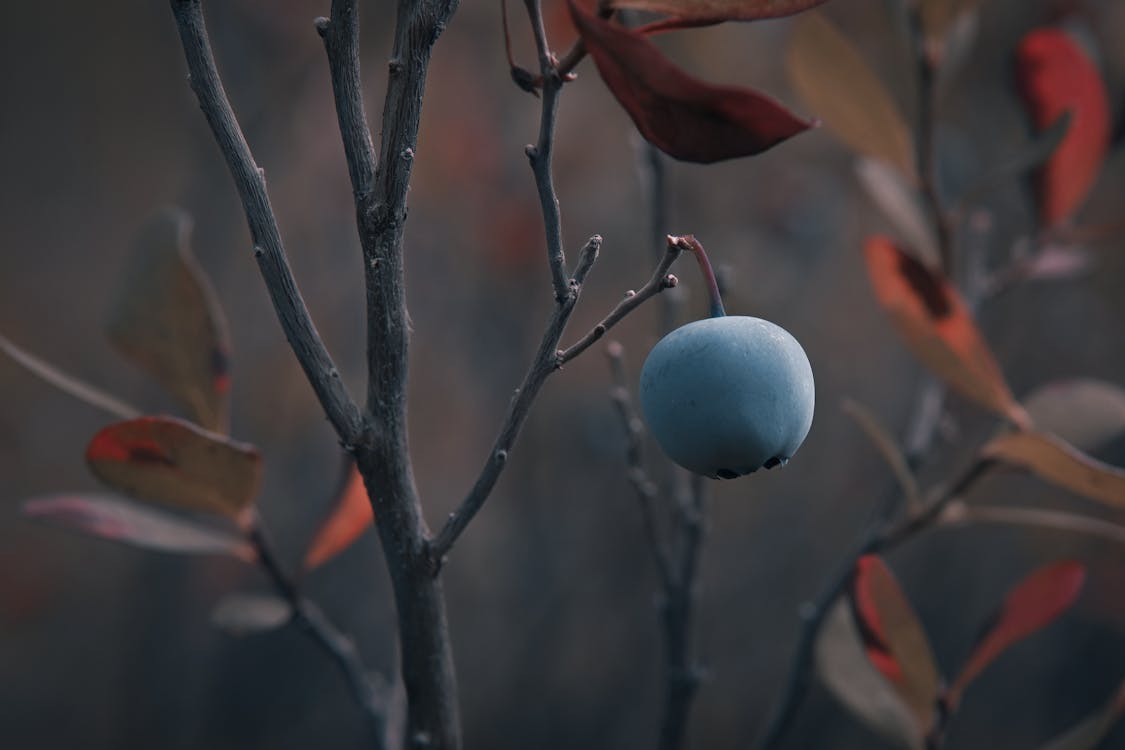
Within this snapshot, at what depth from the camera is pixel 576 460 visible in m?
2.14

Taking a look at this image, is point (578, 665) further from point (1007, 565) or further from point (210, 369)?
point (210, 369)

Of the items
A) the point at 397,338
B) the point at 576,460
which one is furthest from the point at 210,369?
the point at 576,460

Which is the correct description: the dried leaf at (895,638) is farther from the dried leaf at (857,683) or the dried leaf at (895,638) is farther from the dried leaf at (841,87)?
the dried leaf at (841,87)

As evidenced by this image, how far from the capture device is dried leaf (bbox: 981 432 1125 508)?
65cm

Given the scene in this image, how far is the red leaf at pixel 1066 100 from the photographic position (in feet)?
2.91

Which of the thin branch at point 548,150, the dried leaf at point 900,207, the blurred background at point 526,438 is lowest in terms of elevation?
the blurred background at point 526,438

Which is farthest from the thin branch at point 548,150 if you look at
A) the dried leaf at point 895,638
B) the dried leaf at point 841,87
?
the dried leaf at point 841,87

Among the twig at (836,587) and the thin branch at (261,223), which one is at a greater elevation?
the thin branch at (261,223)

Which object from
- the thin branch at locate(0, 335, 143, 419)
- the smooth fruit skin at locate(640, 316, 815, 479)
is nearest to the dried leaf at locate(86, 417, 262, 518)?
the thin branch at locate(0, 335, 143, 419)

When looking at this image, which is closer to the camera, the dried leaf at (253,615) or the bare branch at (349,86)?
the bare branch at (349,86)

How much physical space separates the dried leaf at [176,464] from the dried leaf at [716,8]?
0.36 m

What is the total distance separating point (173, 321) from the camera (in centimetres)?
71

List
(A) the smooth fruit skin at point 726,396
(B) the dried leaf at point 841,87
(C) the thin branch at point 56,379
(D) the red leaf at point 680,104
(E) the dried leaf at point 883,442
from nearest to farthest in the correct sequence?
1. (D) the red leaf at point 680,104
2. (A) the smooth fruit skin at point 726,396
3. (C) the thin branch at point 56,379
4. (E) the dried leaf at point 883,442
5. (B) the dried leaf at point 841,87

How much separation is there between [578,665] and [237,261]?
1.21m
